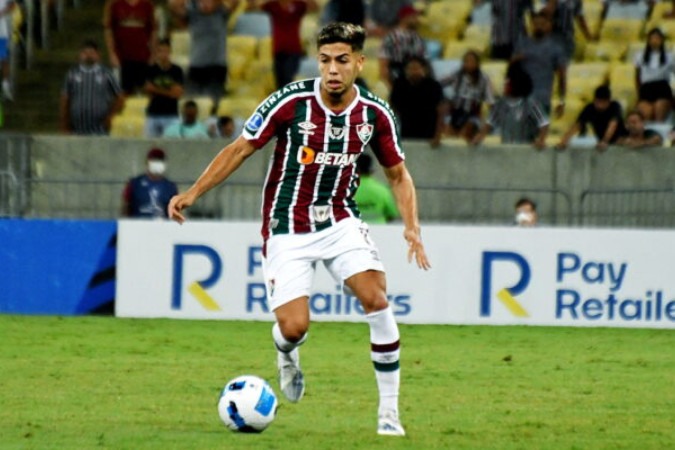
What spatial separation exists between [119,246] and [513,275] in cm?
388

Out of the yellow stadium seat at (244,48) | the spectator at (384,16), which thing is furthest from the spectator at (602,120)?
the yellow stadium seat at (244,48)

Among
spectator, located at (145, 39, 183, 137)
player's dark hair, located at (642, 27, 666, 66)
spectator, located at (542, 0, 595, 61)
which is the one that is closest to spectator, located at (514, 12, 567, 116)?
spectator, located at (542, 0, 595, 61)

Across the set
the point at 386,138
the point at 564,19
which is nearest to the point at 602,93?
the point at 564,19

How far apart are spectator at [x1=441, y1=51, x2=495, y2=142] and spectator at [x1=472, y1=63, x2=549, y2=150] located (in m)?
0.18

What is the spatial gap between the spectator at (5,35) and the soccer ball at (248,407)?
542 inches

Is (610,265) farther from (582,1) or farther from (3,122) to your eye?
(3,122)

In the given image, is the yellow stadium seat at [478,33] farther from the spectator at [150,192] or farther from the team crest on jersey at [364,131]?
the team crest on jersey at [364,131]

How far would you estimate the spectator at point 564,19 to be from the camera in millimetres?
22281

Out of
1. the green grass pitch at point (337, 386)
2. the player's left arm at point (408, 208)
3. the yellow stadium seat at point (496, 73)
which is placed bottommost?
the green grass pitch at point (337, 386)

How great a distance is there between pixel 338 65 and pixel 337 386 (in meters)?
3.35

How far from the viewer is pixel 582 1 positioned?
2366 cm

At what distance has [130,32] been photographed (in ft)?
75.2

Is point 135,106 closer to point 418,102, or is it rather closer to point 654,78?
point 418,102

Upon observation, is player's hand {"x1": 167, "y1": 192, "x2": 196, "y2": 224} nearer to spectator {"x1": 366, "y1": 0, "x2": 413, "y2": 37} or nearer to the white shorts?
the white shorts
